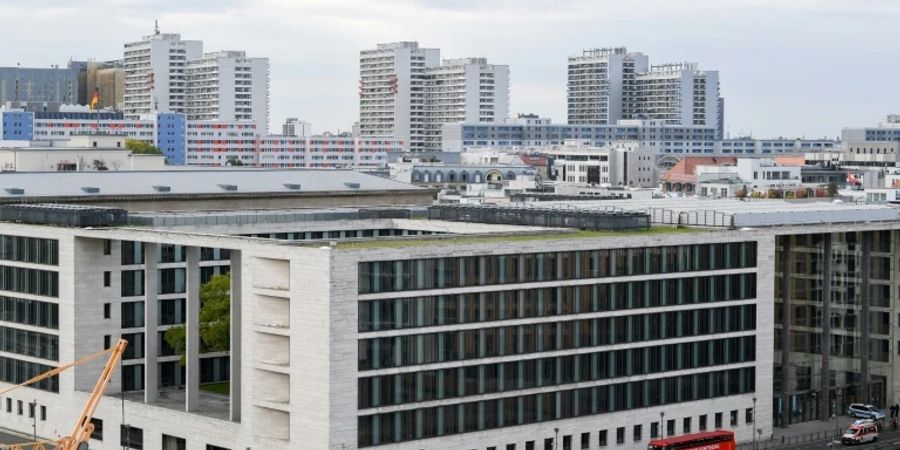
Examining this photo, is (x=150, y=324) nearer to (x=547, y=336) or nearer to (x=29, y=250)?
(x=29, y=250)

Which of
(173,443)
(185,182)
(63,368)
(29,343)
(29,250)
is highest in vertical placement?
(185,182)

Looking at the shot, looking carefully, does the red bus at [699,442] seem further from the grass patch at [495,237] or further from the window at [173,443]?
the window at [173,443]

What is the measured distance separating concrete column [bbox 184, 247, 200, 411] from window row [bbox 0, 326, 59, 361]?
15.2m

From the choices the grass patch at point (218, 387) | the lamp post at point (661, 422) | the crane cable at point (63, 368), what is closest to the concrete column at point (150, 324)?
the crane cable at point (63, 368)

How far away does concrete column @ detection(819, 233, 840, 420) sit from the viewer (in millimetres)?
134125

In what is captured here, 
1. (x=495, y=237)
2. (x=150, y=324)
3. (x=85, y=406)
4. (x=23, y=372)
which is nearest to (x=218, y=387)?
(x=150, y=324)

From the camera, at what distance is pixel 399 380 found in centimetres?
10456

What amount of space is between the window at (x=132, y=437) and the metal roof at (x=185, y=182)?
1514 inches

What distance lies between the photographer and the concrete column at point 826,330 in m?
134

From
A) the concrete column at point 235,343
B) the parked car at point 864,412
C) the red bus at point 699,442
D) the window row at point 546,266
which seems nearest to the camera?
the window row at point 546,266

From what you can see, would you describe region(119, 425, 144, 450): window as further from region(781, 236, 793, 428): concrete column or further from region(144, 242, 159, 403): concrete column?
region(781, 236, 793, 428): concrete column

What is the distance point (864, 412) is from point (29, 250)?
63644mm

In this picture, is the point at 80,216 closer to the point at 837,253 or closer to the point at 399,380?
the point at 399,380

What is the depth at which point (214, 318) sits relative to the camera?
120125mm
